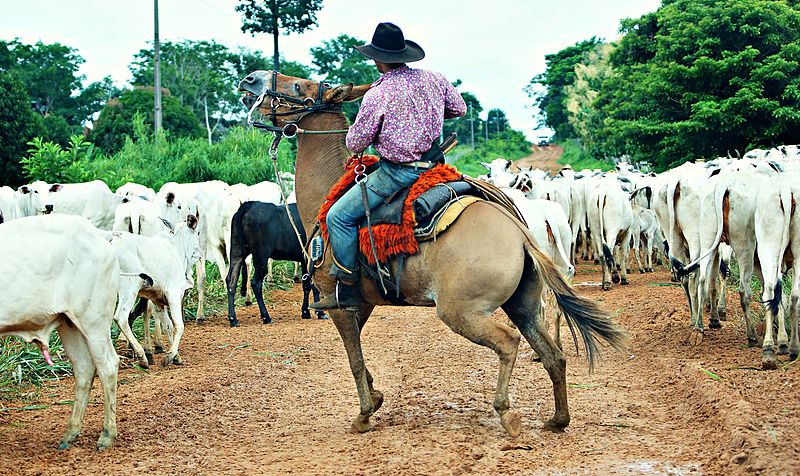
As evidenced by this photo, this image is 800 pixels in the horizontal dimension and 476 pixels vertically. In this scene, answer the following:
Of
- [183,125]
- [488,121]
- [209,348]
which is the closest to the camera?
[209,348]

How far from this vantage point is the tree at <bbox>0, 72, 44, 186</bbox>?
25.8 metres

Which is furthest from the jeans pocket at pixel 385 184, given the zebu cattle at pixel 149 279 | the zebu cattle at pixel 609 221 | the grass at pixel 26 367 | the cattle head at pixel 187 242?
the zebu cattle at pixel 609 221

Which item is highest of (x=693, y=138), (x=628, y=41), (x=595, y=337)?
(x=628, y=41)

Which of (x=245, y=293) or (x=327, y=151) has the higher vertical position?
(x=327, y=151)

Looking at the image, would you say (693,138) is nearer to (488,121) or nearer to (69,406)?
(69,406)

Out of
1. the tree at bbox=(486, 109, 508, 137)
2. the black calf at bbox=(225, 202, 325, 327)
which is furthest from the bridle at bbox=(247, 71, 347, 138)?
the tree at bbox=(486, 109, 508, 137)

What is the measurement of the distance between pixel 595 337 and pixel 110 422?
398cm

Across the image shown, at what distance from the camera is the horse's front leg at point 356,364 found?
693cm

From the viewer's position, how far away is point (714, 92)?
2812 cm

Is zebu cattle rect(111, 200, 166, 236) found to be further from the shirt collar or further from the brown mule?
the shirt collar

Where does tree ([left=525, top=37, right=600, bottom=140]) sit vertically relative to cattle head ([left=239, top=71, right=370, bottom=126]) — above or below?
above

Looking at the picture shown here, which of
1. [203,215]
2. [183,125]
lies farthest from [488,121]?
[203,215]

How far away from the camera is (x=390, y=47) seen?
6.79 meters

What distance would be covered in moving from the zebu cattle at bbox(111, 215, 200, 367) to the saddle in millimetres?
3476
